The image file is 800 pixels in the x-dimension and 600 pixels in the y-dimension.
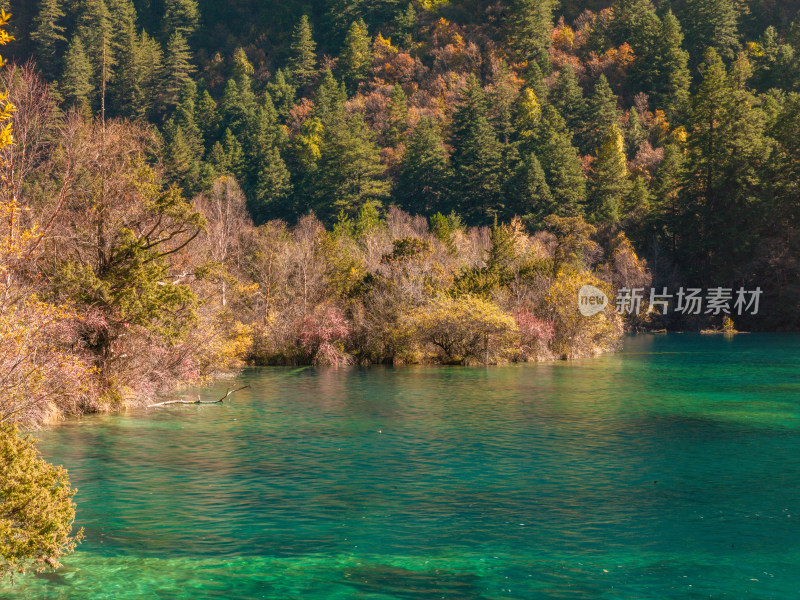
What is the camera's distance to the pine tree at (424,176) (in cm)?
12238

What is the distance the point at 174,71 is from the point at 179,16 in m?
29.7

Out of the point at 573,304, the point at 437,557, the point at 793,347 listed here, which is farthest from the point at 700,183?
the point at 437,557

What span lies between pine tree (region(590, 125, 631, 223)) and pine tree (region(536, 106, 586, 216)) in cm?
217

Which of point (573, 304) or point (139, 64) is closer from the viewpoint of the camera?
point (573, 304)

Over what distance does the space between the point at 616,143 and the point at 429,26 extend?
67.8 meters

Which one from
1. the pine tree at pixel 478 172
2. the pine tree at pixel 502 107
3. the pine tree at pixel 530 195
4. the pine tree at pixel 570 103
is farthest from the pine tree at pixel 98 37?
the pine tree at pixel 570 103

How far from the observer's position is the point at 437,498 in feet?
72.5

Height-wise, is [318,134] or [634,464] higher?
[318,134]

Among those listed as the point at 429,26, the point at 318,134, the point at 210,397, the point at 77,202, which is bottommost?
the point at 210,397

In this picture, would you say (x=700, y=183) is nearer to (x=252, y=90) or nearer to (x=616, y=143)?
(x=616, y=143)

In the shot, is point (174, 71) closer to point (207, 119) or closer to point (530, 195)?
point (207, 119)

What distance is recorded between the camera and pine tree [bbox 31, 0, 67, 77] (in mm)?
155500

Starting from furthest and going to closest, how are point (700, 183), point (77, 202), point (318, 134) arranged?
1. point (318, 134)
2. point (700, 183)
3. point (77, 202)

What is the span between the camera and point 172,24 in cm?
17812
